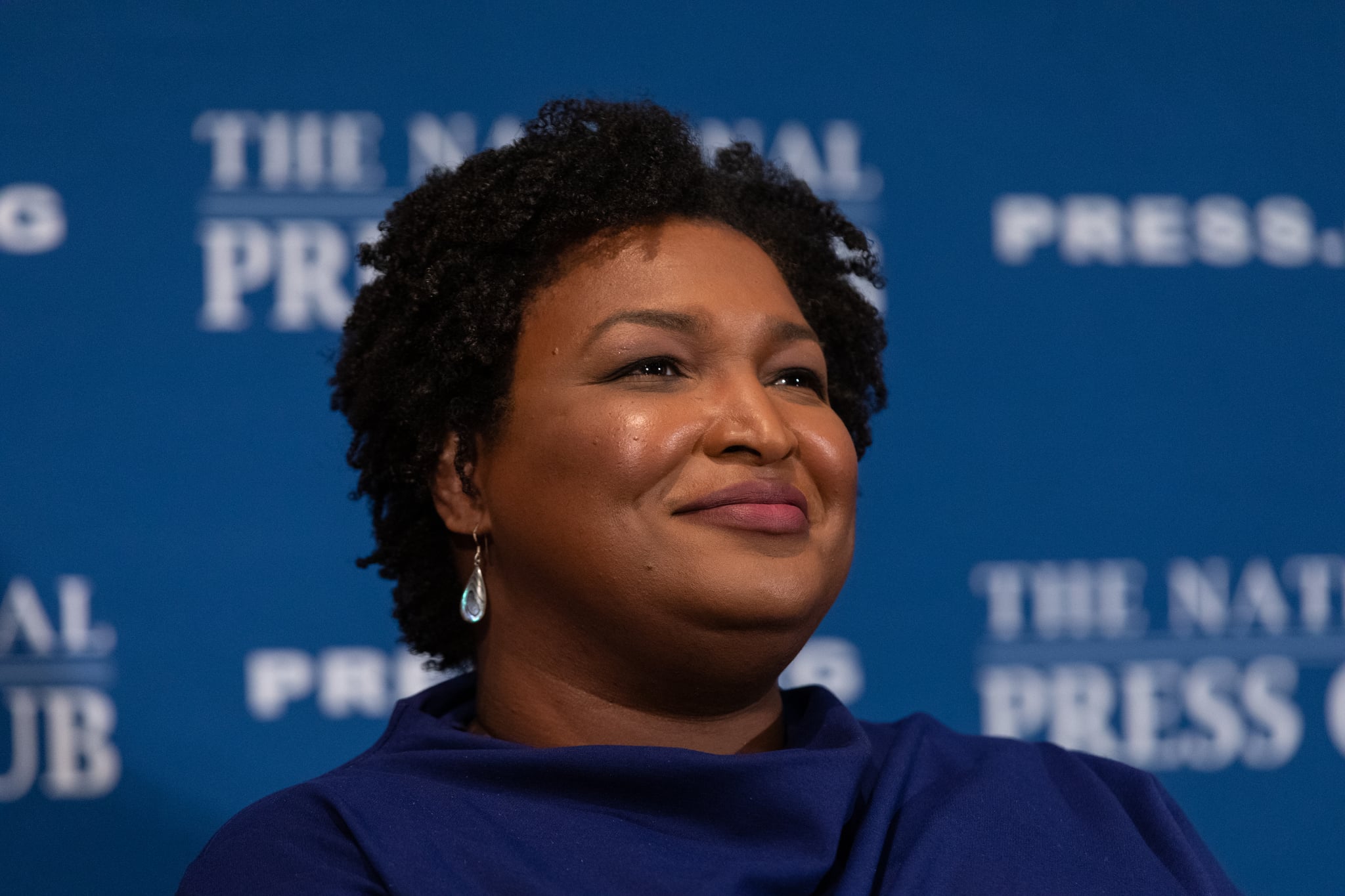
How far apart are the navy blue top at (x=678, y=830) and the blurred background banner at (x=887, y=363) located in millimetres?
502

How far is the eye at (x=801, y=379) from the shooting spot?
3.44 feet

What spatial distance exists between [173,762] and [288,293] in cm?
53

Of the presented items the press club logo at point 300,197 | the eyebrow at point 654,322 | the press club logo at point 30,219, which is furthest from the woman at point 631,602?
the press club logo at point 30,219

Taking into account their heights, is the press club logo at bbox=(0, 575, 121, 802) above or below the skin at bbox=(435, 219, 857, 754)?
below

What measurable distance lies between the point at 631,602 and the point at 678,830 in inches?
6.6

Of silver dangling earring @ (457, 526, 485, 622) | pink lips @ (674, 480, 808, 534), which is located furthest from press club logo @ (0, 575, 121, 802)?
pink lips @ (674, 480, 808, 534)

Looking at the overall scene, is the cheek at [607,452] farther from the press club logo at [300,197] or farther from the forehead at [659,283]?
the press club logo at [300,197]

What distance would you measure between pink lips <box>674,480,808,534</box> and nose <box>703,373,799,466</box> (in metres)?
0.02

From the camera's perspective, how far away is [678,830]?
95 cm

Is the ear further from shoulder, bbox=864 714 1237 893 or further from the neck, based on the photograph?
shoulder, bbox=864 714 1237 893

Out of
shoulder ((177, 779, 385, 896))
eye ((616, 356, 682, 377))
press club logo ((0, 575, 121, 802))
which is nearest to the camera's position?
shoulder ((177, 779, 385, 896))

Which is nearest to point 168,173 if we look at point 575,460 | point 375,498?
point 375,498

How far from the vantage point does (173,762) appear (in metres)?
1.43

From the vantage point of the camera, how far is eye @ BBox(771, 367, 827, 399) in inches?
41.3
